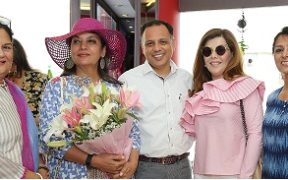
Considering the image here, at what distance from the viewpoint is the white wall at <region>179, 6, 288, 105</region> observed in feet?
23.8

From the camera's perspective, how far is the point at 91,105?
→ 210 cm

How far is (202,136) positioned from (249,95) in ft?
1.27

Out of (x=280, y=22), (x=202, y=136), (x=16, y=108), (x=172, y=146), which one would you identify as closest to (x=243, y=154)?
(x=202, y=136)

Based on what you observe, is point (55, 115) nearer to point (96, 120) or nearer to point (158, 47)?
point (96, 120)

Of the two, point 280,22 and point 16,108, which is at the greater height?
point 280,22

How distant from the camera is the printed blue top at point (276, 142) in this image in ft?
7.68

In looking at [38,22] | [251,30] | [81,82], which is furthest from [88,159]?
[251,30]

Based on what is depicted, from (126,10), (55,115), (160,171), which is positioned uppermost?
(126,10)

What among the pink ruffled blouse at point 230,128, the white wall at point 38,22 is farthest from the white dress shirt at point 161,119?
the white wall at point 38,22

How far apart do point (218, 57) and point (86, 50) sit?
32.8 inches

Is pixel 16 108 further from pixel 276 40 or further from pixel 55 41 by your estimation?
pixel 276 40

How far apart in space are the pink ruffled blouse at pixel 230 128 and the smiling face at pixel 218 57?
119mm

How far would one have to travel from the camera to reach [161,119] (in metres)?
2.81

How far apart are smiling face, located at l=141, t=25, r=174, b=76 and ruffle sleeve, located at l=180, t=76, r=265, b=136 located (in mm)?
336
